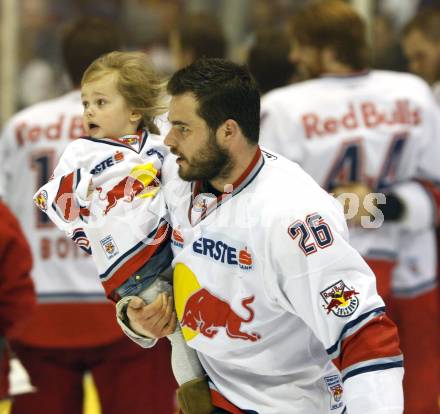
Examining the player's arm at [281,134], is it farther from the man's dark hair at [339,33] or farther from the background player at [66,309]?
the background player at [66,309]

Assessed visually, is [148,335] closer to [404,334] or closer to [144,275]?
[144,275]

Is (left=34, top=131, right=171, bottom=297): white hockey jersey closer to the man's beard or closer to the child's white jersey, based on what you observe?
the man's beard

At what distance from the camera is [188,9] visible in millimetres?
6559

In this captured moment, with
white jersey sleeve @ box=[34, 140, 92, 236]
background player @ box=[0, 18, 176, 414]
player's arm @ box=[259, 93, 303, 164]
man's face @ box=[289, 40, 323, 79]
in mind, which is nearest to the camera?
white jersey sleeve @ box=[34, 140, 92, 236]

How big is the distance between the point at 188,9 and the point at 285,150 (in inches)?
109

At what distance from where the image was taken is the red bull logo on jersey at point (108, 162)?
2.51 m

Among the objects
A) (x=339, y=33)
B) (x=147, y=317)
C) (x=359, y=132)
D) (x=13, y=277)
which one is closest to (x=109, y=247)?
(x=147, y=317)

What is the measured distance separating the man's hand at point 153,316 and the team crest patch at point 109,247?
0.11 meters

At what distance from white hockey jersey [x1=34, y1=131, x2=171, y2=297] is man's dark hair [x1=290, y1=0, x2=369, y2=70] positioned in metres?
1.65

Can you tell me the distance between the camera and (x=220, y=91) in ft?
7.98

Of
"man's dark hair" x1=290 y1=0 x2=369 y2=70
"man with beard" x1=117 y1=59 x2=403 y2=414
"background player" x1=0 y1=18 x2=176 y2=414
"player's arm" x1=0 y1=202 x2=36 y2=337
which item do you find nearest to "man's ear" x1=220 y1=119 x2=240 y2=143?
"man with beard" x1=117 y1=59 x2=403 y2=414

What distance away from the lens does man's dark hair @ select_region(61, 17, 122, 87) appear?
12.8 ft

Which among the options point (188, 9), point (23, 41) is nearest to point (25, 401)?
point (23, 41)

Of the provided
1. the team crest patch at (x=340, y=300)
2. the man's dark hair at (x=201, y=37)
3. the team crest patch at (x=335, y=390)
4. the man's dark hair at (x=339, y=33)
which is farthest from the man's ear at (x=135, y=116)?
the man's dark hair at (x=201, y=37)
